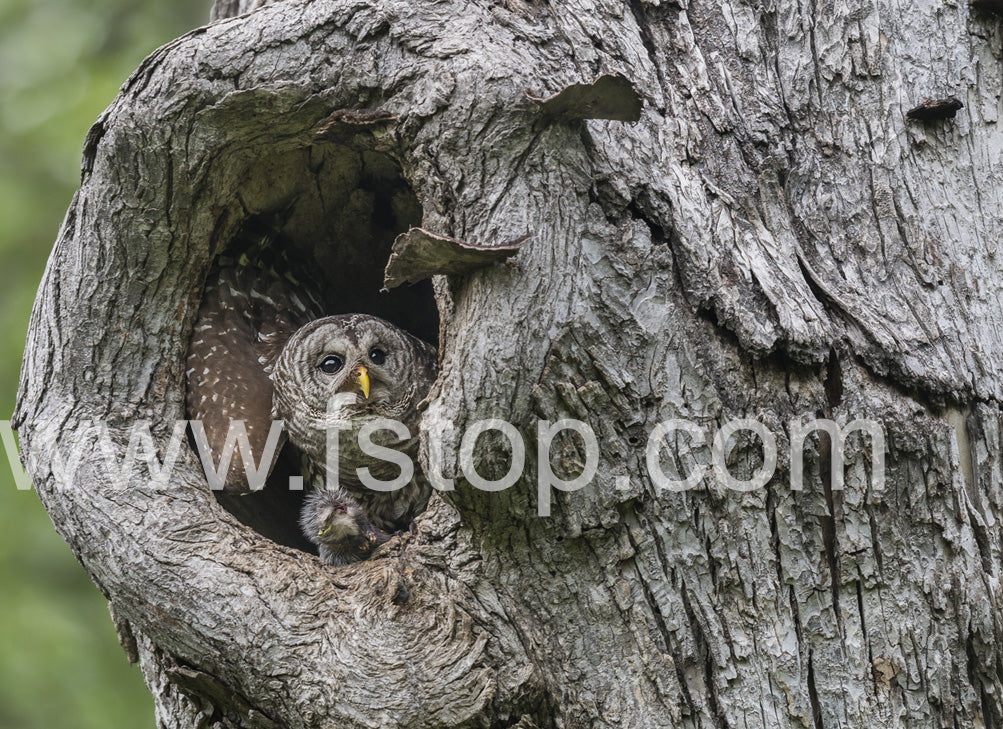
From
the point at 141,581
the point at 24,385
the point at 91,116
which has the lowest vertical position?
the point at 141,581

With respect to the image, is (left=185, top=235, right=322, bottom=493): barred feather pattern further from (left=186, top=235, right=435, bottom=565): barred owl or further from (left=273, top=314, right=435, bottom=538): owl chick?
(left=273, top=314, right=435, bottom=538): owl chick

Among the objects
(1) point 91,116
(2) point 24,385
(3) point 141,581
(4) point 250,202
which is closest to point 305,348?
(4) point 250,202

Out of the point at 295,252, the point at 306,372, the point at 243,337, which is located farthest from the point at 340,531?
the point at 295,252

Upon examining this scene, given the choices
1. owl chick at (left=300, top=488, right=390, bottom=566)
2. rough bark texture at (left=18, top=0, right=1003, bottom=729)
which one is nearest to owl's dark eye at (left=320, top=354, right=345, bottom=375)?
owl chick at (left=300, top=488, right=390, bottom=566)

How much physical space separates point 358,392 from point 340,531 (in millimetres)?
718

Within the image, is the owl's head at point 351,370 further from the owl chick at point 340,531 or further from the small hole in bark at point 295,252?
the owl chick at point 340,531

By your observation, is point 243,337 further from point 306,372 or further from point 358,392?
point 358,392

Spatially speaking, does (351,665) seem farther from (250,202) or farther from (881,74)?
(881,74)

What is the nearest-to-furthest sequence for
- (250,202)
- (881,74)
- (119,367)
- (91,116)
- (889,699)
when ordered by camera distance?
1. (889,699)
2. (881,74)
3. (119,367)
4. (250,202)
5. (91,116)

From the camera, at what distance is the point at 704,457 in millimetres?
2270

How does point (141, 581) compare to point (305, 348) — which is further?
point (305, 348)

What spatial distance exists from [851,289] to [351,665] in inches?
64.2

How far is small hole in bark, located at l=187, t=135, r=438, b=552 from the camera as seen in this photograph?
330cm

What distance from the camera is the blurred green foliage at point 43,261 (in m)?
4.93
